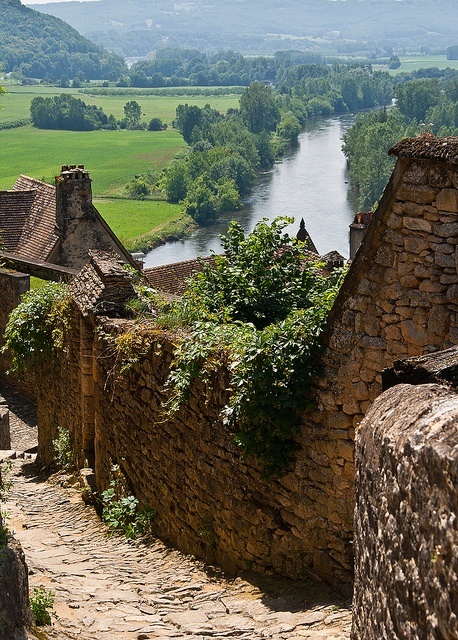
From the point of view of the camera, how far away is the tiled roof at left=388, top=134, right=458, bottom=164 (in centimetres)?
574

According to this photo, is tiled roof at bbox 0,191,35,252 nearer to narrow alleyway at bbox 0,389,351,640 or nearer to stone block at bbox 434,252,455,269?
narrow alleyway at bbox 0,389,351,640

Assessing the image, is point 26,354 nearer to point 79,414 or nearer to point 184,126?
point 79,414

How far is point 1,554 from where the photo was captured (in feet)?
17.9

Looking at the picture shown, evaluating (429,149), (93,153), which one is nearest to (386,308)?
(429,149)

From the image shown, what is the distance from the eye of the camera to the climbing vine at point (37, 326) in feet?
38.4

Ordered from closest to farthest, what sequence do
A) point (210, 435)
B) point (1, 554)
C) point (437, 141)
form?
point (1, 554) → point (437, 141) → point (210, 435)

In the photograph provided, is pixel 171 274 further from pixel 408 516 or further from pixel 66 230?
pixel 408 516

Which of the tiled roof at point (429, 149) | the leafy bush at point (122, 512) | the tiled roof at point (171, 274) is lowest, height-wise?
the leafy bush at point (122, 512)

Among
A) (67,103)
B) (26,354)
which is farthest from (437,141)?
(67,103)

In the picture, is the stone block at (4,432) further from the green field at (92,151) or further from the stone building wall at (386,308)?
the green field at (92,151)

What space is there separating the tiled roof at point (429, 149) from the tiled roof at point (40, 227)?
17.6m

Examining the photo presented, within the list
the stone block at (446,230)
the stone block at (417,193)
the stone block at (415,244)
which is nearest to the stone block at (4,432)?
the stone block at (415,244)

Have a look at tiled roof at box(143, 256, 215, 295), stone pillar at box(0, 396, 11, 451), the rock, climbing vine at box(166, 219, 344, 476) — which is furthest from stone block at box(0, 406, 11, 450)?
the rock

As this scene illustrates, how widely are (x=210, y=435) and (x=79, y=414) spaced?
3686mm
